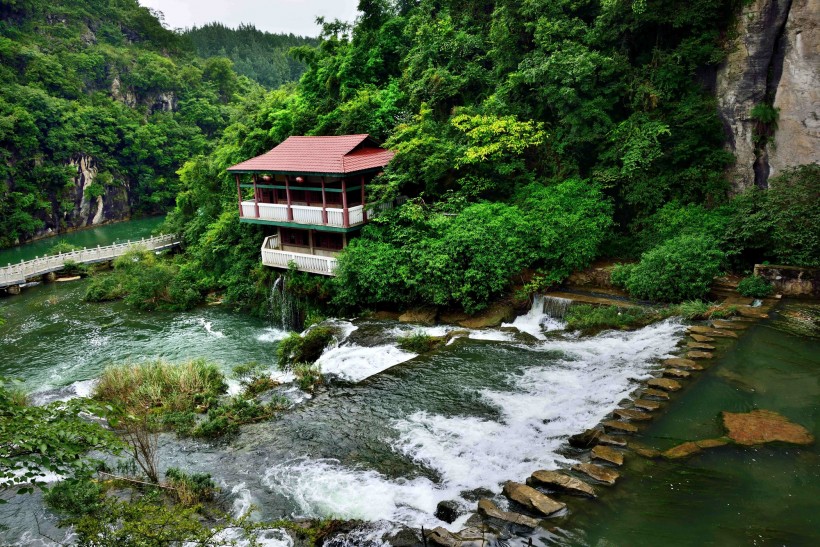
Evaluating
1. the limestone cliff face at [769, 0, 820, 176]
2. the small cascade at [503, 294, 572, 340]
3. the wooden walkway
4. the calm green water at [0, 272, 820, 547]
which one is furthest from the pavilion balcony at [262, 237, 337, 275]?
the wooden walkway

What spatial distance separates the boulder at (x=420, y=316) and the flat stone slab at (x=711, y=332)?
724 cm

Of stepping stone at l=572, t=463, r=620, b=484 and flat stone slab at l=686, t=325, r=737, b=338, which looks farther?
flat stone slab at l=686, t=325, r=737, b=338

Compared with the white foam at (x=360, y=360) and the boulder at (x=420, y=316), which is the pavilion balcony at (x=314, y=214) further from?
the white foam at (x=360, y=360)

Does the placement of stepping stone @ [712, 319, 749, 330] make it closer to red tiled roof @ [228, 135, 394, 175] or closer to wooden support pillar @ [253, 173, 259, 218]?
red tiled roof @ [228, 135, 394, 175]

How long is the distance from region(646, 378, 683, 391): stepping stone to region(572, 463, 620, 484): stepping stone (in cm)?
325

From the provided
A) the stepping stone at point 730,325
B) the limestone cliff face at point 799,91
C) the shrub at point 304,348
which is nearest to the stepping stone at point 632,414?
the stepping stone at point 730,325

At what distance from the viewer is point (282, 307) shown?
1991cm

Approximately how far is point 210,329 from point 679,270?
16.5 m

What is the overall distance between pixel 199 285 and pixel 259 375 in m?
11.6

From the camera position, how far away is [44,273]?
29.5m

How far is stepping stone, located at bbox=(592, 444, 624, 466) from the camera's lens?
851 centimetres

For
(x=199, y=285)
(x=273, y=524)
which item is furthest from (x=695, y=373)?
(x=199, y=285)

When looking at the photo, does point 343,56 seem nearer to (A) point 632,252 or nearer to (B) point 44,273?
(A) point 632,252

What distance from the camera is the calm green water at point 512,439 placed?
7387mm
